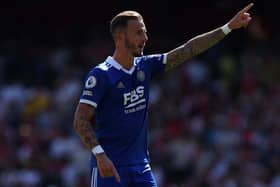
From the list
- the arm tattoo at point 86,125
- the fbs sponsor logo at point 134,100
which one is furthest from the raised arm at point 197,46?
the arm tattoo at point 86,125

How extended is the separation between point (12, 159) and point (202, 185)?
9.97 feet

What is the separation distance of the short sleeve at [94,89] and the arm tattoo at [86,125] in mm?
50

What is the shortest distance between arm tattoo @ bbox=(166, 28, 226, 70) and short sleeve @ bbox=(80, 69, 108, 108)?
2.33ft

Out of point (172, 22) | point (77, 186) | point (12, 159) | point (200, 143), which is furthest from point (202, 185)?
point (172, 22)

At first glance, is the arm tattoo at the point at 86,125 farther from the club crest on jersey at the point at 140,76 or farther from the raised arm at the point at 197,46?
the raised arm at the point at 197,46

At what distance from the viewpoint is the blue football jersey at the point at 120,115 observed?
324 inches

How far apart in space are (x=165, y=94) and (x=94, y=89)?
283 inches

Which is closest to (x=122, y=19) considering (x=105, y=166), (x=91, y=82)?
(x=91, y=82)

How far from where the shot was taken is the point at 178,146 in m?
14.2

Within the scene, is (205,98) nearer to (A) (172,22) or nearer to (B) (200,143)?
(B) (200,143)

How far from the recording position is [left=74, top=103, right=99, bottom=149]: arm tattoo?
799 cm

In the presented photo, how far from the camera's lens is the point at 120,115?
27.2 ft

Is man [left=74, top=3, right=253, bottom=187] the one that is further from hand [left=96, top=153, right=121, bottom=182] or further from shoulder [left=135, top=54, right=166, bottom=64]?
hand [left=96, top=153, right=121, bottom=182]

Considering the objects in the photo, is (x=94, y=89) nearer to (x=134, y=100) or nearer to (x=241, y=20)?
(x=134, y=100)
